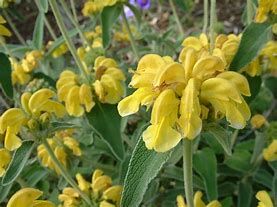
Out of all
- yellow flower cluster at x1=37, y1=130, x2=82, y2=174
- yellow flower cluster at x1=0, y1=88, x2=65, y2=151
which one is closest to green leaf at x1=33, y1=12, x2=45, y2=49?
yellow flower cluster at x1=37, y1=130, x2=82, y2=174

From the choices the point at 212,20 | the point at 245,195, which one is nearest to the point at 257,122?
the point at 245,195

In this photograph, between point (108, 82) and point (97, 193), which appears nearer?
point (97, 193)

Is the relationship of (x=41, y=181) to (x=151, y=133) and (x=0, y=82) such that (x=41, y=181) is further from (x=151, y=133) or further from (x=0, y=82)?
(x=151, y=133)

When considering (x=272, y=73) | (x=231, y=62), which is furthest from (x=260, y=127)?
(x=231, y=62)

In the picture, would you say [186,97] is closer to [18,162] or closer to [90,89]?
[18,162]

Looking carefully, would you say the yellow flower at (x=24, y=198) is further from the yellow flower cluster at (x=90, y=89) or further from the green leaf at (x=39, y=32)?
the green leaf at (x=39, y=32)

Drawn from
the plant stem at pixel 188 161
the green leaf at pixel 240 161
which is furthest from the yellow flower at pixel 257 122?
the plant stem at pixel 188 161
